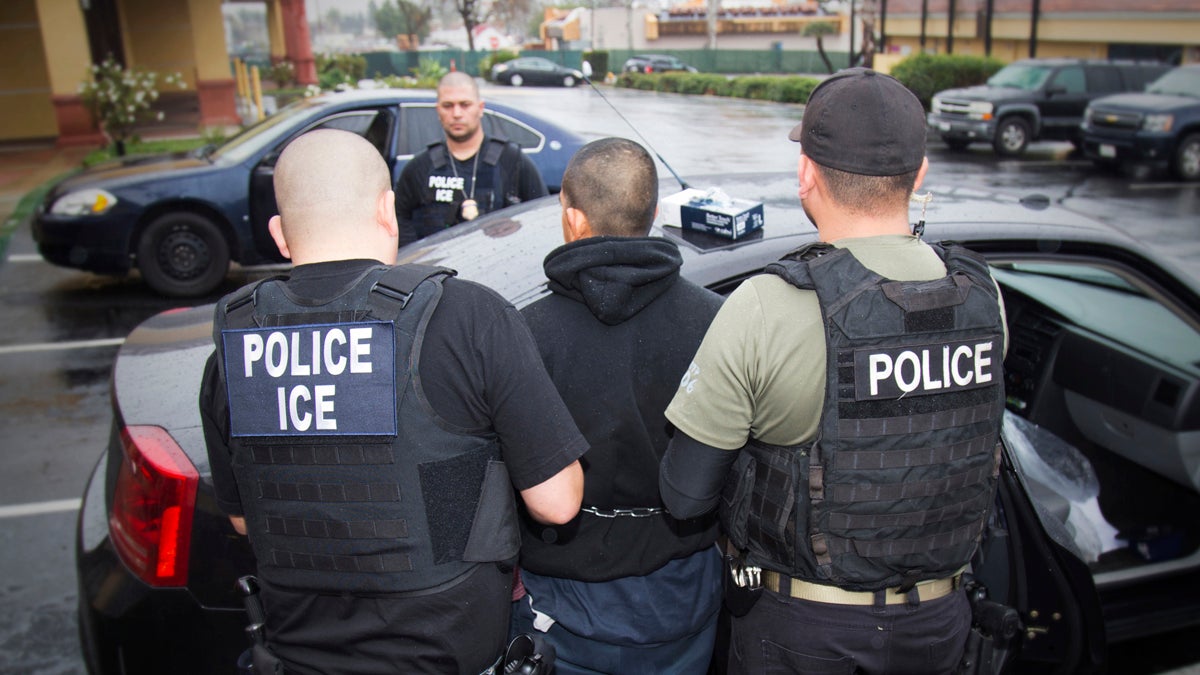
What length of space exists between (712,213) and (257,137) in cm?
649

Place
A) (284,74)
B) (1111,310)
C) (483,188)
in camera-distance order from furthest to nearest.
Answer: (284,74)
(483,188)
(1111,310)

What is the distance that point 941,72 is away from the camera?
23.1 meters

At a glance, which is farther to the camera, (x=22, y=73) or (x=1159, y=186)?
(x=22, y=73)

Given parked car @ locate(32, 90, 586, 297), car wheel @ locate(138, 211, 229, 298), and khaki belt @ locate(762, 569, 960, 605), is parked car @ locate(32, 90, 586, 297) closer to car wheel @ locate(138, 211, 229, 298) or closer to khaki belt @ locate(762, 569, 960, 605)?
car wheel @ locate(138, 211, 229, 298)

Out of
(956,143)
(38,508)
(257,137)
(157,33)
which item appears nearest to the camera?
(38,508)

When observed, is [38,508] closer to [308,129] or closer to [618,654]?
[618,654]

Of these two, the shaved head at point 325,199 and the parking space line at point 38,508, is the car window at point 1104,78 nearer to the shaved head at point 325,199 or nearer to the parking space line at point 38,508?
the parking space line at point 38,508

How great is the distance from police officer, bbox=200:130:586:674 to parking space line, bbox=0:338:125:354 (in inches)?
220

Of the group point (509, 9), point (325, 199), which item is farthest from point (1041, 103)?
point (509, 9)

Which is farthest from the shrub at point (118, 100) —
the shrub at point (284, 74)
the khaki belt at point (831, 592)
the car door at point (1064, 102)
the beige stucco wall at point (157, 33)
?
the car door at point (1064, 102)

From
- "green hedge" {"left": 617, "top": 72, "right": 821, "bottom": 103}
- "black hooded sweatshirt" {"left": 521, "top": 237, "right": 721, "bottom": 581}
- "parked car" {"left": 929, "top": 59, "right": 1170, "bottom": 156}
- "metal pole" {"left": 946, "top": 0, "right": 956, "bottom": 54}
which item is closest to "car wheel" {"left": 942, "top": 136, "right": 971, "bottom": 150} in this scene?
"parked car" {"left": 929, "top": 59, "right": 1170, "bottom": 156}

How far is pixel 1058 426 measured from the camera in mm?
3400

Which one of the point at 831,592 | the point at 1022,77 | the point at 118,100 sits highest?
the point at 118,100

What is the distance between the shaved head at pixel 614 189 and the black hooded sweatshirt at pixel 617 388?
99 mm
